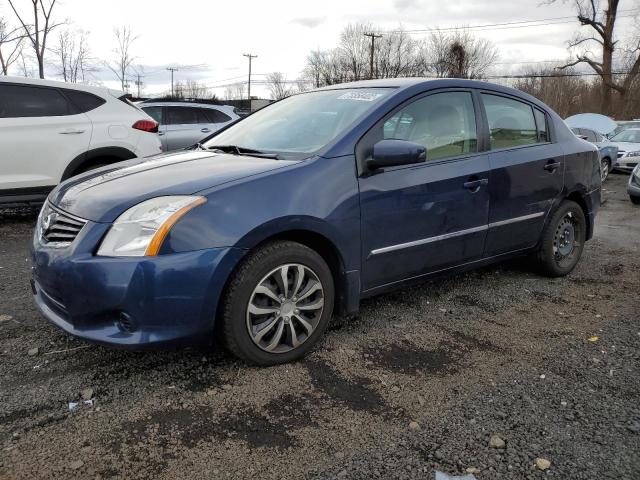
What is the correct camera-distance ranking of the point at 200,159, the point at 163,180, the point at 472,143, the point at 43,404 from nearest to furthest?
the point at 43,404
the point at 163,180
the point at 200,159
the point at 472,143

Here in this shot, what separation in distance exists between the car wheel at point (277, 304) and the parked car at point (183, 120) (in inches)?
312

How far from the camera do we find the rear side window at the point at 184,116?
10727 millimetres

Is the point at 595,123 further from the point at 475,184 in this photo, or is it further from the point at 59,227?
the point at 59,227

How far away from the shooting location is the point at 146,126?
268 inches

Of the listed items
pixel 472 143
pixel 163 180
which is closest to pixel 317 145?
pixel 163 180

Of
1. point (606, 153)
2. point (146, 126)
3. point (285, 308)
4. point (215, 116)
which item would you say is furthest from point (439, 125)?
point (606, 153)

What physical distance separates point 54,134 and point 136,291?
4.51 m

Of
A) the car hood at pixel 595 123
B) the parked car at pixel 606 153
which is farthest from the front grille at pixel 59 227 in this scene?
the car hood at pixel 595 123

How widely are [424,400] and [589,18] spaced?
37973mm

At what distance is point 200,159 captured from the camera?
3.31 metres

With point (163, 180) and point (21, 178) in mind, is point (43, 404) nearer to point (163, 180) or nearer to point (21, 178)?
point (163, 180)

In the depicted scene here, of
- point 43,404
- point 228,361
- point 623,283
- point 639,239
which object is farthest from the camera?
point 639,239

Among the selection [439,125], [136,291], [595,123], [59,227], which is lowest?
[136,291]

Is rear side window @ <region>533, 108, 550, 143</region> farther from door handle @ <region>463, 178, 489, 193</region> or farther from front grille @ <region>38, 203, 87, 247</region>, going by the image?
front grille @ <region>38, 203, 87, 247</region>
